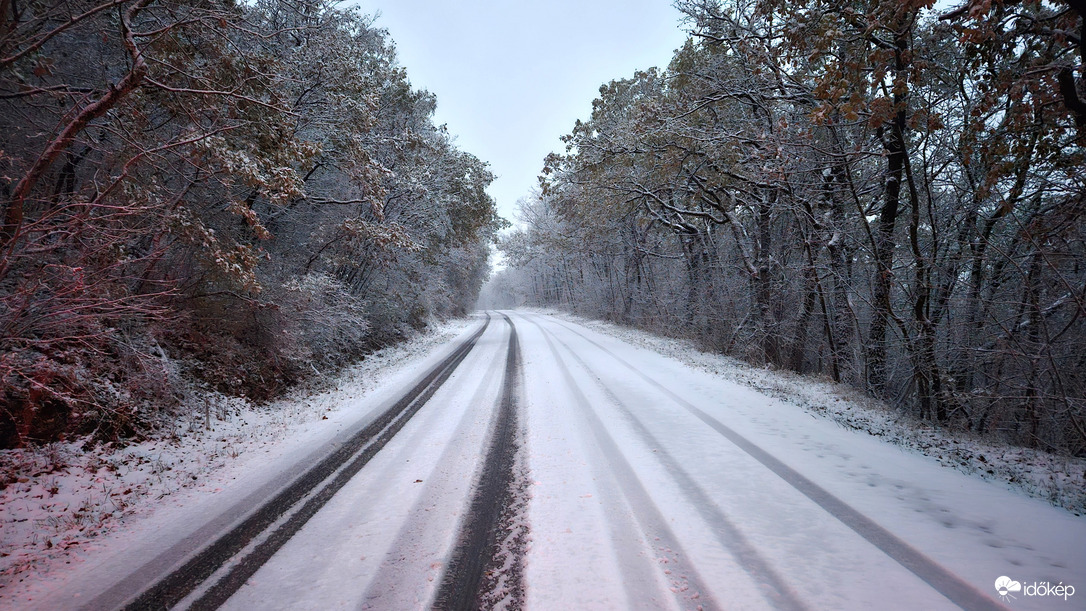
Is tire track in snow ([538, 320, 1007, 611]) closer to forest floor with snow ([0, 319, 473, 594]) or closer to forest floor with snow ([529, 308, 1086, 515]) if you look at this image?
forest floor with snow ([529, 308, 1086, 515])

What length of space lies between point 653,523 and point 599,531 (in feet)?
1.42

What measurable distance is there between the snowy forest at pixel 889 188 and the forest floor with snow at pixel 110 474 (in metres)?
8.01

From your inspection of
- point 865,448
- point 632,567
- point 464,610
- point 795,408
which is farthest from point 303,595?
point 795,408

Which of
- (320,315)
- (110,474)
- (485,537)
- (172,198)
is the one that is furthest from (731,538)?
(320,315)

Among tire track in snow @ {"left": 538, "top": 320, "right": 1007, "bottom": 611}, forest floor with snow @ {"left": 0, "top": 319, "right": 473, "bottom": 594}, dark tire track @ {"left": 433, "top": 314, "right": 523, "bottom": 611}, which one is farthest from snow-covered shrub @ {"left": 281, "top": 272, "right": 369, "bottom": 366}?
tire track in snow @ {"left": 538, "top": 320, "right": 1007, "bottom": 611}

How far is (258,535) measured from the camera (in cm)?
322

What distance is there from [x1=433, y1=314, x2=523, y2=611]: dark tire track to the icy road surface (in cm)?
1

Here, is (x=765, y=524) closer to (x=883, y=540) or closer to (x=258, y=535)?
(x=883, y=540)

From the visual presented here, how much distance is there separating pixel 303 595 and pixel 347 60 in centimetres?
842

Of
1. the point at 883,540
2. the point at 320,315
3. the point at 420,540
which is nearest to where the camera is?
the point at 883,540

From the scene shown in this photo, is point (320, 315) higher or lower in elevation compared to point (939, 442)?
higher

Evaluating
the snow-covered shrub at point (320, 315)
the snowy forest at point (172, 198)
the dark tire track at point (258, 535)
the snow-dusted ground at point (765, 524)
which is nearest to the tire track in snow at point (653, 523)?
the snow-dusted ground at point (765, 524)

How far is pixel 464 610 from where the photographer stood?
2369mm

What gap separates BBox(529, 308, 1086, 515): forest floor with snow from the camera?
3926mm
